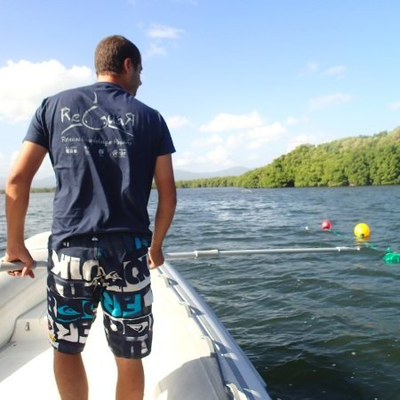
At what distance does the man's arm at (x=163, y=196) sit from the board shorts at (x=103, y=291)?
147 millimetres

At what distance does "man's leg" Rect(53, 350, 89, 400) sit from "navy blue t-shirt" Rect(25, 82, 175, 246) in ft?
1.73

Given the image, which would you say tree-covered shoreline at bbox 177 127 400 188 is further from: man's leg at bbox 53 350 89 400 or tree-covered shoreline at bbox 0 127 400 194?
man's leg at bbox 53 350 89 400

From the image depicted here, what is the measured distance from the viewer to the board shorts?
1.68m

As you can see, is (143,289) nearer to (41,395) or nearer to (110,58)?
(110,58)

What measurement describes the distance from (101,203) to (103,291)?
0.39m

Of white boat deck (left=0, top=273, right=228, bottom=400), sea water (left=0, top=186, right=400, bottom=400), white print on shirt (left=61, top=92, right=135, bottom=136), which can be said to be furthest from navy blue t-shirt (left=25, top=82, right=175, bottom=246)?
sea water (left=0, top=186, right=400, bottom=400)

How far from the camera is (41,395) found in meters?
2.45

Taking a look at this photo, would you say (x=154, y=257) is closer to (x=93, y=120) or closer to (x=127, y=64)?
(x=93, y=120)

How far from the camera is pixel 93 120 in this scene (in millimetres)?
1670

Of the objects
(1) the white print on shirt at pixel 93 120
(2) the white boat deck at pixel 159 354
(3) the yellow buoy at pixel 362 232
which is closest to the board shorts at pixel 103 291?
(1) the white print on shirt at pixel 93 120

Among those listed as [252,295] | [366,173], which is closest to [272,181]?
[366,173]

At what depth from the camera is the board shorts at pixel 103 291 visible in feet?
5.50

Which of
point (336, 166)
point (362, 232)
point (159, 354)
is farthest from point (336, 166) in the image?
point (159, 354)

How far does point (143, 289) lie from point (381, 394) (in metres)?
2.81
